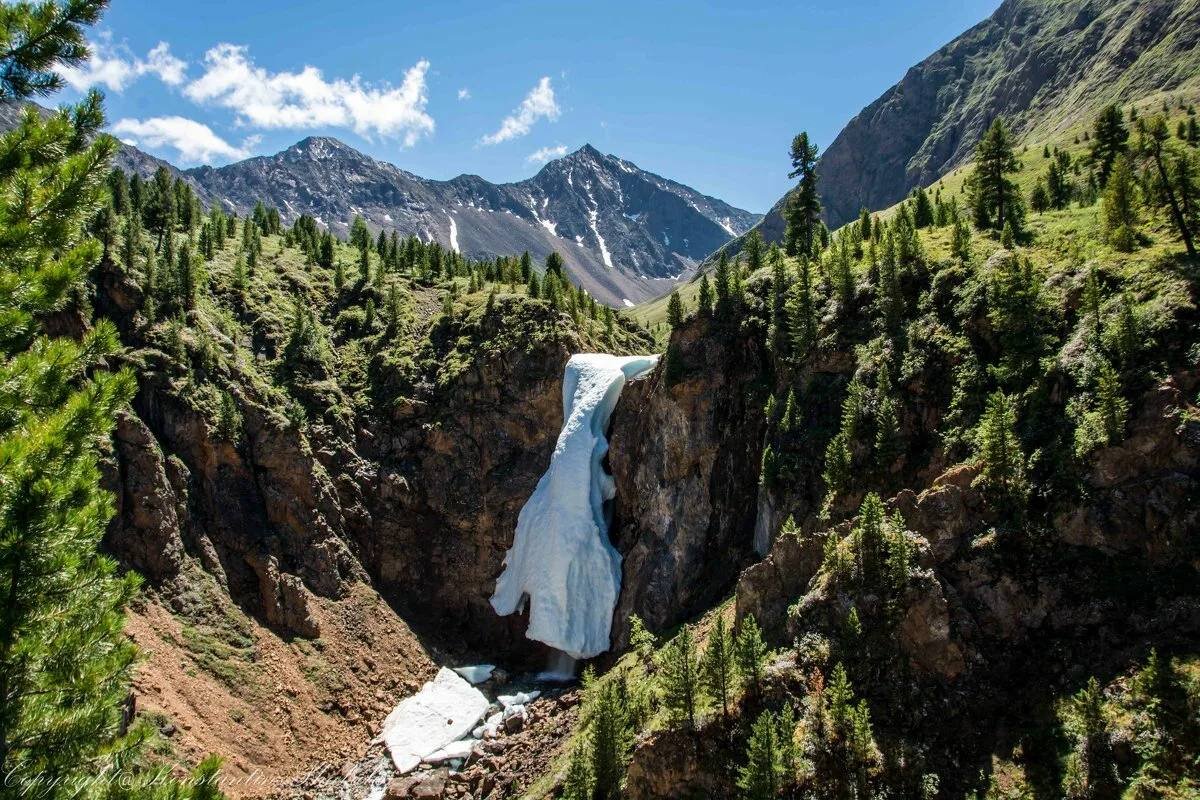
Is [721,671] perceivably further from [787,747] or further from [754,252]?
[754,252]

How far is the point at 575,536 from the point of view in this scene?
156ft

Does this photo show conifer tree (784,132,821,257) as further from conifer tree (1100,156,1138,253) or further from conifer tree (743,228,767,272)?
conifer tree (1100,156,1138,253)

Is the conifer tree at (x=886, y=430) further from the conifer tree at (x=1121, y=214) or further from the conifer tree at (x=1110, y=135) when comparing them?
the conifer tree at (x=1110, y=135)

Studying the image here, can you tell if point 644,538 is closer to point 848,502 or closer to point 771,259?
point 848,502

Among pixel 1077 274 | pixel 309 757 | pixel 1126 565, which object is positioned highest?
pixel 1077 274

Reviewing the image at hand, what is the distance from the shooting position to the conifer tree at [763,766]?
20.3 meters

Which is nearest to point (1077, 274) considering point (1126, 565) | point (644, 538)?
point (1126, 565)

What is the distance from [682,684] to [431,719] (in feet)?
70.0

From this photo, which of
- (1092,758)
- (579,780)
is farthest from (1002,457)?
(579,780)

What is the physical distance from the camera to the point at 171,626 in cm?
3744

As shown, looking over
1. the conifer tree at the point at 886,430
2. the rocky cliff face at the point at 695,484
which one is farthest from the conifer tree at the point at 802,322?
the conifer tree at the point at 886,430

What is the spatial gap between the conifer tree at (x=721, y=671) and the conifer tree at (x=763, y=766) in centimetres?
306

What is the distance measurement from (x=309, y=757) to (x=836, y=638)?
29966 mm

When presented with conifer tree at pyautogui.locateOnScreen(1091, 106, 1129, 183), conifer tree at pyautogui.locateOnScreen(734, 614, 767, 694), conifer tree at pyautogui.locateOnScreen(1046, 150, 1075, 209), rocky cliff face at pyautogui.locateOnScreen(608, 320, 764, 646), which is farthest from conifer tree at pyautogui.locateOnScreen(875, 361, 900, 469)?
conifer tree at pyautogui.locateOnScreen(1091, 106, 1129, 183)
